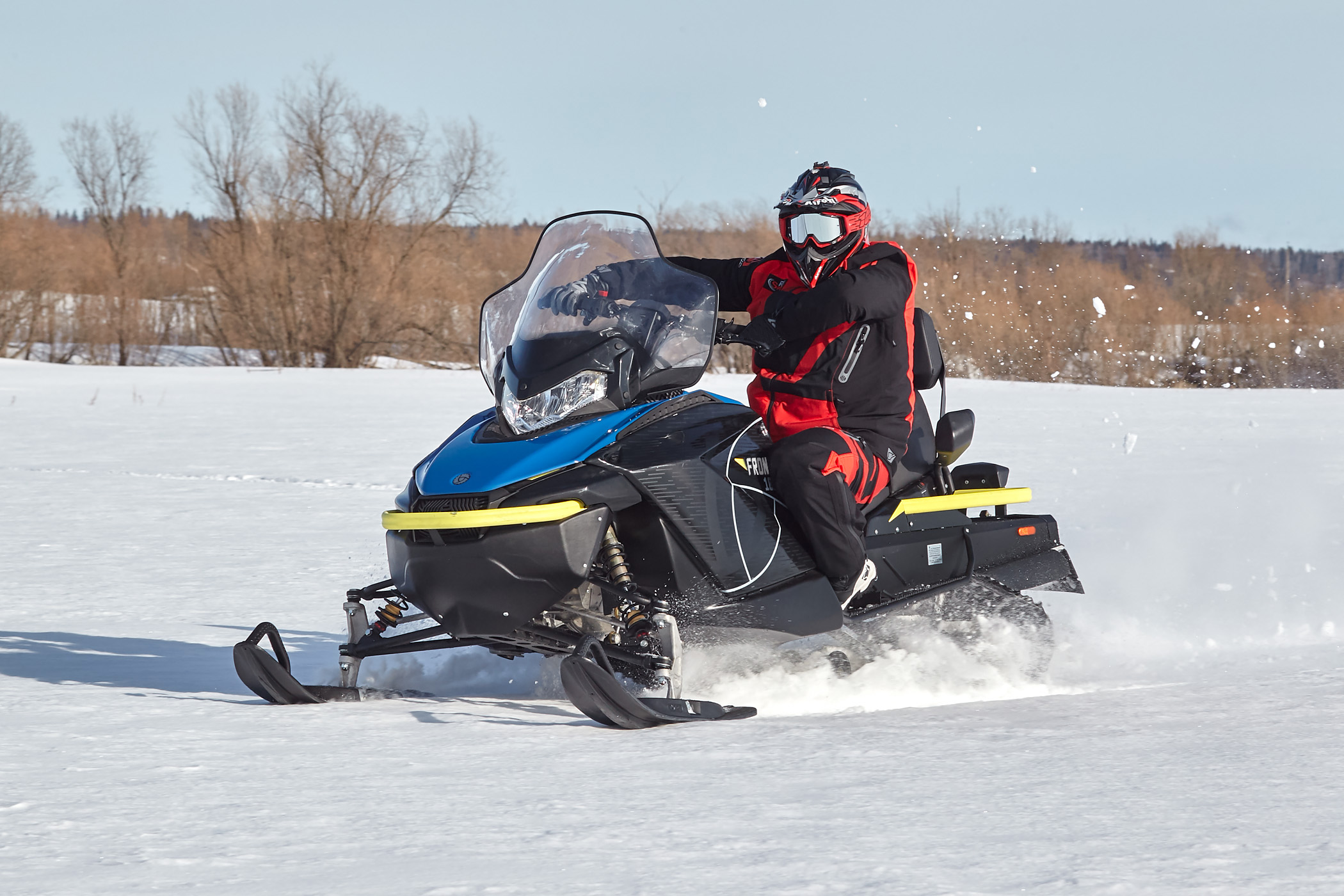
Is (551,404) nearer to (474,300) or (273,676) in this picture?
(273,676)

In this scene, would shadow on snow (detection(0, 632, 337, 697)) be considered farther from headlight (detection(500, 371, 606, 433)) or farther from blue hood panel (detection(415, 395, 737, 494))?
headlight (detection(500, 371, 606, 433))

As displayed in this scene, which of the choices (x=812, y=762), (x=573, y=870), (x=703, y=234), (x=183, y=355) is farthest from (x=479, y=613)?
(x=183, y=355)

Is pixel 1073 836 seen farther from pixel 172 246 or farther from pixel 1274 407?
pixel 172 246

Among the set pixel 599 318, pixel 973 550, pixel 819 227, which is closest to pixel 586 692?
pixel 599 318

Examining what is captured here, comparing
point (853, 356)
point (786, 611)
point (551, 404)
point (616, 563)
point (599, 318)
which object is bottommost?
point (786, 611)

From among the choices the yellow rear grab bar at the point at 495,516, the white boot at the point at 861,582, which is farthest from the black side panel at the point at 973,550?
the yellow rear grab bar at the point at 495,516

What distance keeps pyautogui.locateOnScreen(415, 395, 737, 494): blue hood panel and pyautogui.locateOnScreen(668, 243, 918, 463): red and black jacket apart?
0.69 m

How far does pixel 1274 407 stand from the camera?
15977 millimetres

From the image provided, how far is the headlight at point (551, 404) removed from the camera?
11.1 feet

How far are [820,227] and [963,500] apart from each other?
110 cm

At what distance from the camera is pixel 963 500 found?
4.38 metres

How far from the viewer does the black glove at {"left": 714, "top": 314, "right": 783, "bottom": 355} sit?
372 cm

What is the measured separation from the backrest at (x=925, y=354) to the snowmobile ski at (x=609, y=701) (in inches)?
55.9

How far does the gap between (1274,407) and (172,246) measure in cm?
2787
